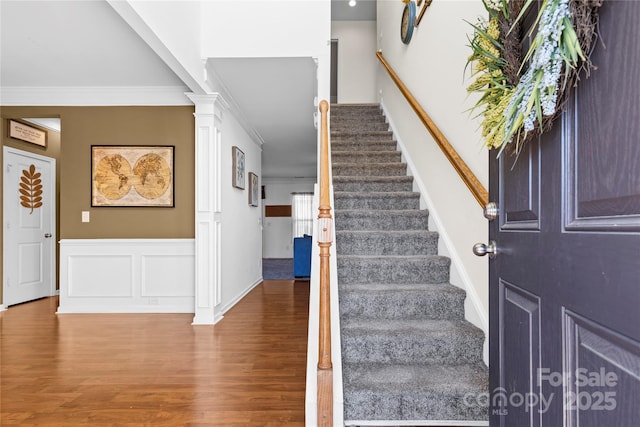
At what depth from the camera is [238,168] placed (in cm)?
470

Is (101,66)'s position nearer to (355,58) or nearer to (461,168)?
(461,168)

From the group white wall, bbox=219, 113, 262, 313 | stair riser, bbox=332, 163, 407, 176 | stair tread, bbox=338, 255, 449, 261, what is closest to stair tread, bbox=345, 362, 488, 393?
stair tread, bbox=338, 255, 449, 261

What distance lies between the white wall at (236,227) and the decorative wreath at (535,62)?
11.2ft

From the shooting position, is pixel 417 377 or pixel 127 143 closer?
pixel 417 377

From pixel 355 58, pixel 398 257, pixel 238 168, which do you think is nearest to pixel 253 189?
pixel 238 168

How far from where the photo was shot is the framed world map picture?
13.2 ft

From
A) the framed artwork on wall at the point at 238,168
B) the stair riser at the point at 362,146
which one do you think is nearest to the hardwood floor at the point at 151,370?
the framed artwork on wall at the point at 238,168

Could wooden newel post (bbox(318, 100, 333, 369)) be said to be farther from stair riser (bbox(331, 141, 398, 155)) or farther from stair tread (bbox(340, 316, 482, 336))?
stair riser (bbox(331, 141, 398, 155))

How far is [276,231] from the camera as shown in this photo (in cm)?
1080

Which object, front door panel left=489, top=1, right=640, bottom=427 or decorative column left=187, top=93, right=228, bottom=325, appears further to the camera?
decorative column left=187, top=93, right=228, bottom=325

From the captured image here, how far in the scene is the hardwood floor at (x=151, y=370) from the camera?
1910mm

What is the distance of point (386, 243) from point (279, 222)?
846 centimetres

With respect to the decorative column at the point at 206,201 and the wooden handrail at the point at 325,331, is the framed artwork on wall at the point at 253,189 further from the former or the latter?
the wooden handrail at the point at 325,331

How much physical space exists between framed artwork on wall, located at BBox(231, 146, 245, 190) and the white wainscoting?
101cm
